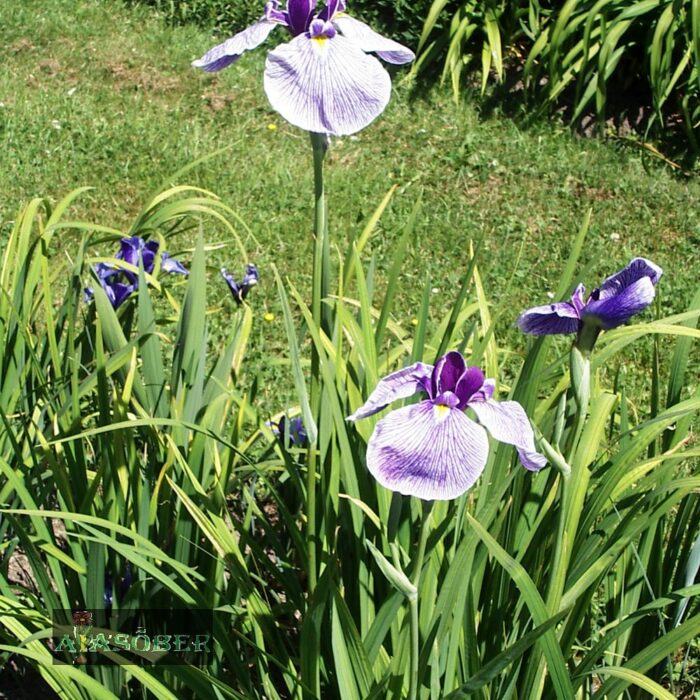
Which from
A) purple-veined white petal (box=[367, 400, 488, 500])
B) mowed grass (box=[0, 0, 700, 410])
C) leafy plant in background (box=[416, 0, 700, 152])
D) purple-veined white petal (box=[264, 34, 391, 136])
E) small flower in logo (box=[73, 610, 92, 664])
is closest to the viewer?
purple-veined white petal (box=[367, 400, 488, 500])

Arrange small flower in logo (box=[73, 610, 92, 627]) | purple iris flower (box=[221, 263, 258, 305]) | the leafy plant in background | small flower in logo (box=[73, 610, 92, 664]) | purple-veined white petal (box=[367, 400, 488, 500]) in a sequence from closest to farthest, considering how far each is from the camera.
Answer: purple-veined white petal (box=[367, 400, 488, 500])
small flower in logo (box=[73, 610, 92, 664])
small flower in logo (box=[73, 610, 92, 627])
purple iris flower (box=[221, 263, 258, 305])
the leafy plant in background

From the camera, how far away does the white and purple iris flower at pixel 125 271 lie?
2061 millimetres

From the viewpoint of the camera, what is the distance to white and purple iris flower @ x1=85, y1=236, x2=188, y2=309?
2.06 metres

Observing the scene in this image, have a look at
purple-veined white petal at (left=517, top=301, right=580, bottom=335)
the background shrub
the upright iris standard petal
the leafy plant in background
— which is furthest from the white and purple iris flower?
the background shrub

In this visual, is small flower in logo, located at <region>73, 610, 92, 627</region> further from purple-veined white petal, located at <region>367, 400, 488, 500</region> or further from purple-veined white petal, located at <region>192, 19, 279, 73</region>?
purple-veined white petal, located at <region>192, 19, 279, 73</region>

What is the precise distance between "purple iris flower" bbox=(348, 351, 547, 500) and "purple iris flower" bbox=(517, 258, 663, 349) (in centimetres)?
18

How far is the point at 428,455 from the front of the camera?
1029mm

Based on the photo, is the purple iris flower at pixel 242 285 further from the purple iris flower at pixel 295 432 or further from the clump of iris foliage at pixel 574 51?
the clump of iris foliage at pixel 574 51

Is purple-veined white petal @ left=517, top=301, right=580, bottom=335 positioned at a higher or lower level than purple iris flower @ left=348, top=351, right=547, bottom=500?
higher

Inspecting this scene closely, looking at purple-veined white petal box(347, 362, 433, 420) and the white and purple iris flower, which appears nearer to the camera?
purple-veined white petal box(347, 362, 433, 420)

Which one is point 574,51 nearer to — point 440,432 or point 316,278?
point 316,278

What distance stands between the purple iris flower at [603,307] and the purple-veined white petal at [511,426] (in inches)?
7.1

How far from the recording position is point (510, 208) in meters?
4.13

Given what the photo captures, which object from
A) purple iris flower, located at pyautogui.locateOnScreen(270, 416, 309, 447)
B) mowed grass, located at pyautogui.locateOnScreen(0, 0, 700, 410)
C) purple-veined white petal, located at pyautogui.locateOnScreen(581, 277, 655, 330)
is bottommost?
mowed grass, located at pyautogui.locateOnScreen(0, 0, 700, 410)
